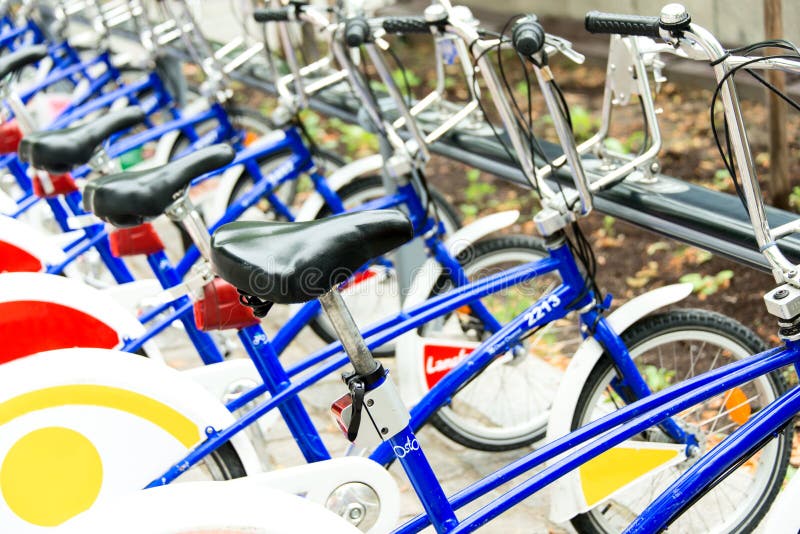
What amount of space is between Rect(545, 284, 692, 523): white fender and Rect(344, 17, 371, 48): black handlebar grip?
1.11 m

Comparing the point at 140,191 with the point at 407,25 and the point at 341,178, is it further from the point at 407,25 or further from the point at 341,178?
the point at 341,178

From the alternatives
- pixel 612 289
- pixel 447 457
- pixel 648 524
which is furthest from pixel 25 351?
pixel 612 289

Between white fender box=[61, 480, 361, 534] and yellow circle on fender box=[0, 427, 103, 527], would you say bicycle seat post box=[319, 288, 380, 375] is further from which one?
yellow circle on fender box=[0, 427, 103, 527]

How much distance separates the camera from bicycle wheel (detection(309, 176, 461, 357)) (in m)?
3.90

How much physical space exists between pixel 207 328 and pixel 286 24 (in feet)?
5.47

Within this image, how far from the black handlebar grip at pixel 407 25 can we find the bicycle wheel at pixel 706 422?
103cm

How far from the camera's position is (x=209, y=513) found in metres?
1.76

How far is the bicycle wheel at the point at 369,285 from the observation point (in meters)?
3.90

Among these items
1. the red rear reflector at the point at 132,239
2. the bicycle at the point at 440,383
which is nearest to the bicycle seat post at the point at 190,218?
the bicycle at the point at 440,383

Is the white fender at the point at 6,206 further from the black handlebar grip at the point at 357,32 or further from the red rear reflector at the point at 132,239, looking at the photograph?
the black handlebar grip at the point at 357,32

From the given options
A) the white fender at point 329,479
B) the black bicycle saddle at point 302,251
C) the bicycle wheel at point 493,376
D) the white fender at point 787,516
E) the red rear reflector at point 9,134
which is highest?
the black bicycle saddle at point 302,251

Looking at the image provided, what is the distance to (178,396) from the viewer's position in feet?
7.89

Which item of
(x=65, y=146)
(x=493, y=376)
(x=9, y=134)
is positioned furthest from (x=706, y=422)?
(x=9, y=134)

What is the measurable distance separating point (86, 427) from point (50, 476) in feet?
0.44
